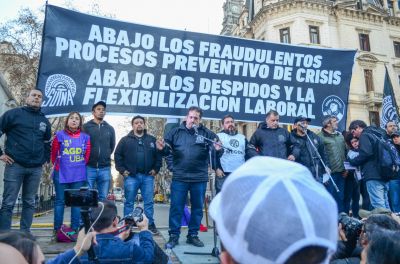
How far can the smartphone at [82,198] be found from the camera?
2117 mm

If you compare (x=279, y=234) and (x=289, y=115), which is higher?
(x=289, y=115)

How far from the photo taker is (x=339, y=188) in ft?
20.5

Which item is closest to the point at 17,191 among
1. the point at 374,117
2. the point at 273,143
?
the point at 273,143

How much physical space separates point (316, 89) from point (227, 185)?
729 centimetres

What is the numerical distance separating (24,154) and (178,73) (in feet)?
10.7

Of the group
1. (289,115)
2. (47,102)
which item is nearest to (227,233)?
(47,102)

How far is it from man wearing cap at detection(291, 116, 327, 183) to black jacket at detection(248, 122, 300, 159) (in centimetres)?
18

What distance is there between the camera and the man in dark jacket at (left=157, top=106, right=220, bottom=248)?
4.80 metres

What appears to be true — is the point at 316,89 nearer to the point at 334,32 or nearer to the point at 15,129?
the point at 15,129

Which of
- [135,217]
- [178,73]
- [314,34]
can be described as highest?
[314,34]

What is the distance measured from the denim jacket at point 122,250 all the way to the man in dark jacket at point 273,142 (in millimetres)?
3306

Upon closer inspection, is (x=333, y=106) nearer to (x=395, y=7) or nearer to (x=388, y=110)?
(x=388, y=110)

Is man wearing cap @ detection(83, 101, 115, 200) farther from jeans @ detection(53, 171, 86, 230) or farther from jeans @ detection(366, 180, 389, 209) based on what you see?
jeans @ detection(366, 180, 389, 209)

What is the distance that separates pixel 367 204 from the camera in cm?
637
